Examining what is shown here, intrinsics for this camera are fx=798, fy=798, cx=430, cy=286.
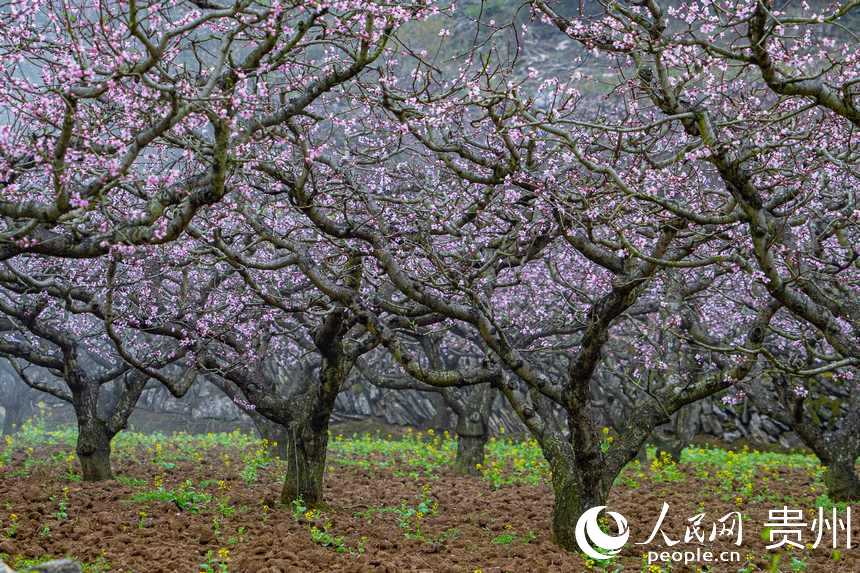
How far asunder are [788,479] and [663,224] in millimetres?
10526

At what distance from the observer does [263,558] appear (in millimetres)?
9242

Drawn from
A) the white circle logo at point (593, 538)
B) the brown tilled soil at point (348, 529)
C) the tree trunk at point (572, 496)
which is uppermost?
the tree trunk at point (572, 496)

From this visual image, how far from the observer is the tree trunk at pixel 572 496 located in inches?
397

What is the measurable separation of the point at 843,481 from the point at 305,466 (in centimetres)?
908

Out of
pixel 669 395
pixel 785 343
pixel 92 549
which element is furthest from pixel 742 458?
pixel 92 549

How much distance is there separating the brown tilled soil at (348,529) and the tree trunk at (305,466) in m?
0.33

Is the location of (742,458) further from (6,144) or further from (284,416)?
(6,144)

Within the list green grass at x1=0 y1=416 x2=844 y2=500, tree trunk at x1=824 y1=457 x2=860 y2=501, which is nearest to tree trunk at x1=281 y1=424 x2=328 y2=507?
green grass at x1=0 y1=416 x2=844 y2=500

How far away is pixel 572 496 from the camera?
1009 cm

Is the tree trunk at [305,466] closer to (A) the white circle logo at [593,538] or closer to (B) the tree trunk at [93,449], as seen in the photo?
A: (A) the white circle logo at [593,538]
